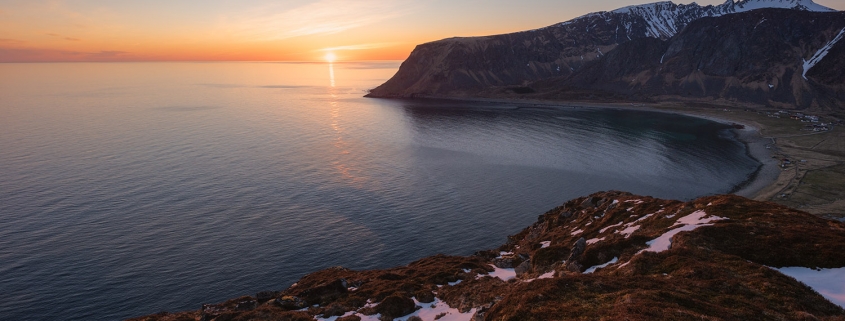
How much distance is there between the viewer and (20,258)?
5841 centimetres

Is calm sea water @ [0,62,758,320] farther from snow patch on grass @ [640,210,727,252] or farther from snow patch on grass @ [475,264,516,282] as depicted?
snow patch on grass @ [640,210,727,252]

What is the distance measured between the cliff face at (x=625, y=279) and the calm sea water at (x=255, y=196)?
52.3ft

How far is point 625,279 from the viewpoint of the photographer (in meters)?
30.3

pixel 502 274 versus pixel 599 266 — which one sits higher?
pixel 599 266

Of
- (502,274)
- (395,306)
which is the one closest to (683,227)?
(502,274)

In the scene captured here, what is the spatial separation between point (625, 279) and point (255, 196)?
74978mm

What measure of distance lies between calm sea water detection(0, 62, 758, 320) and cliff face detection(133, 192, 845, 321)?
1594 centimetres

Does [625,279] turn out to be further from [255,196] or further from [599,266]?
[255,196]

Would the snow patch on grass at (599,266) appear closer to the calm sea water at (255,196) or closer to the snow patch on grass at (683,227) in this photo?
the snow patch on grass at (683,227)

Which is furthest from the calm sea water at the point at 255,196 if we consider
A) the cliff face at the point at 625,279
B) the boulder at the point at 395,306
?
the boulder at the point at 395,306

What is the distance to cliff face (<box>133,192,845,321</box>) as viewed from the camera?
25844mm

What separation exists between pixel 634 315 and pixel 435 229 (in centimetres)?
5155

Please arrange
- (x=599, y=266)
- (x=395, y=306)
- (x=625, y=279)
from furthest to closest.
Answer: (x=599, y=266), (x=395, y=306), (x=625, y=279)

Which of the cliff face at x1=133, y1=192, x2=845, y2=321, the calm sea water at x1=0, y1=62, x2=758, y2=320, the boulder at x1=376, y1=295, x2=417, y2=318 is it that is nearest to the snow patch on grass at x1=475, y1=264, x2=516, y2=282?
the cliff face at x1=133, y1=192, x2=845, y2=321
